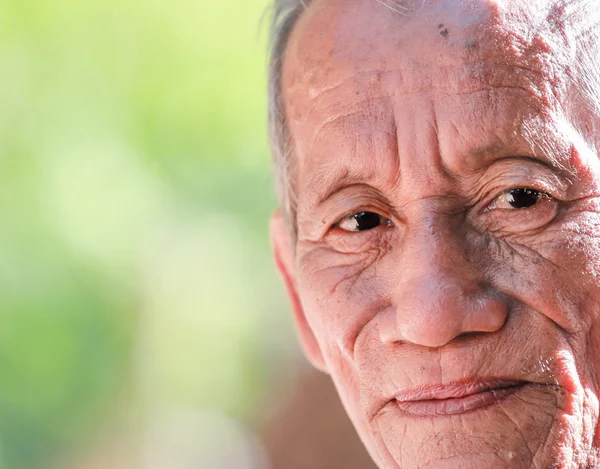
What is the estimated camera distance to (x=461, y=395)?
88.7 inches

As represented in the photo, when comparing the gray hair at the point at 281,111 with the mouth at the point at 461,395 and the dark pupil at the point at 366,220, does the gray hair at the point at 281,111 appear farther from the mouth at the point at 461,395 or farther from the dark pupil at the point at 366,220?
the mouth at the point at 461,395

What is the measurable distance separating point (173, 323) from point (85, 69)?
3100 mm

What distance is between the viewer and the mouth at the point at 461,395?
223cm

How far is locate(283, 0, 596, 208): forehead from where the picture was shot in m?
2.29

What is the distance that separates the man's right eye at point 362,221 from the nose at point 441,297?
23cm

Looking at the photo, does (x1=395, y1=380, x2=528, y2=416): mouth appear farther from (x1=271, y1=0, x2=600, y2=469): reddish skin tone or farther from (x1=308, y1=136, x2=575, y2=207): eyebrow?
(x1=308, y1=136, x2=575, y2=207): eyebrow

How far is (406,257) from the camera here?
233cm

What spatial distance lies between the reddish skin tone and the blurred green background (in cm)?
660

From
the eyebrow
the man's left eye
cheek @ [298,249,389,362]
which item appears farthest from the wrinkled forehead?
cheek @ [298,249,389,362]

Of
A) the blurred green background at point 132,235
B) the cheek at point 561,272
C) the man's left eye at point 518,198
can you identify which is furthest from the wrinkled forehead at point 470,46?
the blurred green background at point 132,235

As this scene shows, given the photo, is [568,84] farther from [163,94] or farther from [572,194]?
[163,94]

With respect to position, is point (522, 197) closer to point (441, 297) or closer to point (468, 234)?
point (468, 234)

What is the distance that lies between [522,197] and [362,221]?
1.60 feet

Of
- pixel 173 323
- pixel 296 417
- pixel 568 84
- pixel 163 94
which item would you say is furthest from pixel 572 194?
pixel 173 323
